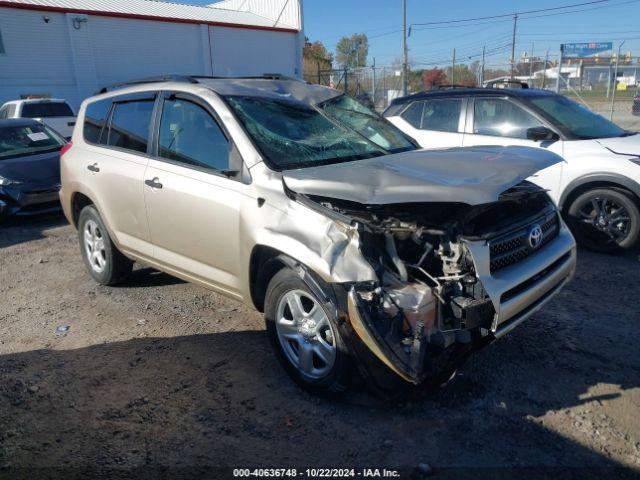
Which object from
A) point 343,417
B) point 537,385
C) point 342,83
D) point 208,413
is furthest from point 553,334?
point 342,83

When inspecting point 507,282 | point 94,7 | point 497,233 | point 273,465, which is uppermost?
point 94,7

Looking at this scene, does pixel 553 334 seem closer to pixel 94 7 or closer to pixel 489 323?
pixel 489 323

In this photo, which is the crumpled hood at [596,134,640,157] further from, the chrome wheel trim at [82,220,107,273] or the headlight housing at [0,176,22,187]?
the headlight housing at [0,176,22,187]

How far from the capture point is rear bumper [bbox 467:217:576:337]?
2951 mm

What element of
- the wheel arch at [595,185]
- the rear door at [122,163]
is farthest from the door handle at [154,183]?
the wheel arch at [595,185]

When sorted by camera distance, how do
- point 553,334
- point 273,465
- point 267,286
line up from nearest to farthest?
point 273,465 → point 267,286 → point 553,334

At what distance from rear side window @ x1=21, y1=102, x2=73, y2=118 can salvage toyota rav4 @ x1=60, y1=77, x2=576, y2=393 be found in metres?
11.6

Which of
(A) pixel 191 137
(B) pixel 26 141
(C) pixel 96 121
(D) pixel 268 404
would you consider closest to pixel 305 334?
(D) pixel 268 404

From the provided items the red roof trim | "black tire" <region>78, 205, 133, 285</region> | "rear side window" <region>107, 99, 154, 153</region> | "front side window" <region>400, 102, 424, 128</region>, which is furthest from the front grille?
the red roof trim

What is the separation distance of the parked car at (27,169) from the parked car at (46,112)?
5.33 m

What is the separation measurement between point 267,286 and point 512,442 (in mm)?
1705

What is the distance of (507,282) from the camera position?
3051mm

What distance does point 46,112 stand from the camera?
15.0 metres

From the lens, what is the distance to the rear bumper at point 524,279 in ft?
9.68
